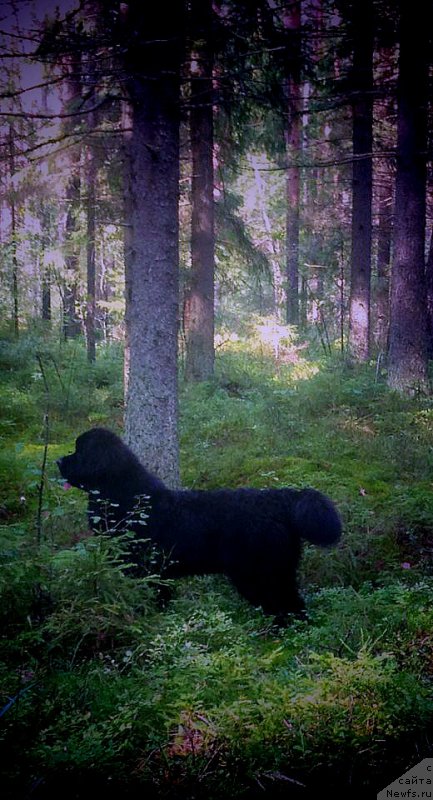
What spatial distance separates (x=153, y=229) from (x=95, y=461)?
3.02 meters

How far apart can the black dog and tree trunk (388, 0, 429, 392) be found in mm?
7103

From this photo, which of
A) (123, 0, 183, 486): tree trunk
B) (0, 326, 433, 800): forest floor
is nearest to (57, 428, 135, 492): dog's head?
(0, 326, 433, 800): forest floor

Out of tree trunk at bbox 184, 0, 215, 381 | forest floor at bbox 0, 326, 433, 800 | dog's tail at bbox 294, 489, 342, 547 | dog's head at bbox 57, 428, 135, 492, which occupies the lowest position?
forest floor at bbox 0, 326, 433, 800

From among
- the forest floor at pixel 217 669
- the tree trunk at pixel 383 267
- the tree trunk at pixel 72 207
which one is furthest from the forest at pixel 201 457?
the tree trunk at pixel 383 267

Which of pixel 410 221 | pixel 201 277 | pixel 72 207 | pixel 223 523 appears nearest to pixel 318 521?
pixel 223 523

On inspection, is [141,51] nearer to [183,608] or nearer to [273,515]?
[273,515]

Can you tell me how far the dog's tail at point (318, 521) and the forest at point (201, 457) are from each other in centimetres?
20

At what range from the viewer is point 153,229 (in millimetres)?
6242

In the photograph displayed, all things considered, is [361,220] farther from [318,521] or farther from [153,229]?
[318,521]

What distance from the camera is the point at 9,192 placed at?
35.2ft

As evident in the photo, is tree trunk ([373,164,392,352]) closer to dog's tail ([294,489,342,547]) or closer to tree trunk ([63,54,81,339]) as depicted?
tree trunk ([63,54,81,339])

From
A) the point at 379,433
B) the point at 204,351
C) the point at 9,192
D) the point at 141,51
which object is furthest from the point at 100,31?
the point at 379,433

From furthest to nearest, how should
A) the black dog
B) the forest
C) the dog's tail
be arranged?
the black dog → the dog's tail → the forest

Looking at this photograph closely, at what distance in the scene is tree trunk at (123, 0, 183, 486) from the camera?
612 cm
